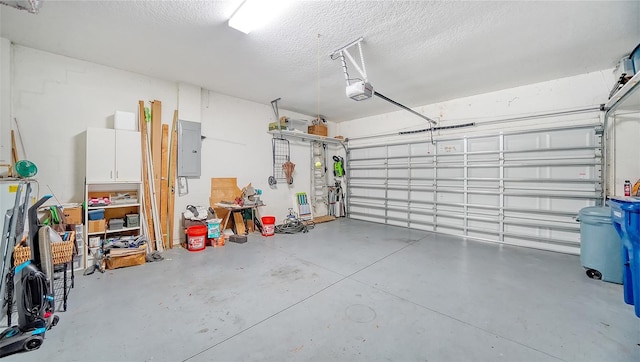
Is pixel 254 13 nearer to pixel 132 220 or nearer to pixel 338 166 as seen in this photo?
pixel 132 220

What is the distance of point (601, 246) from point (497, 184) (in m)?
2.01

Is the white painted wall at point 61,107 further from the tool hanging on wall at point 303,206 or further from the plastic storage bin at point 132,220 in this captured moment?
the tool hanging on wall at point 303,206

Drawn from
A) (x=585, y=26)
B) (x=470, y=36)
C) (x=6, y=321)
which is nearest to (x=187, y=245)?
(x=6, y=321)

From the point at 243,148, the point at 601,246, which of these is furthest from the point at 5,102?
the point at 601,246

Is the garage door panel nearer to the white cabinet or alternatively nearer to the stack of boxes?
the white cabinet

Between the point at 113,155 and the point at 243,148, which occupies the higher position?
the point at 243,148

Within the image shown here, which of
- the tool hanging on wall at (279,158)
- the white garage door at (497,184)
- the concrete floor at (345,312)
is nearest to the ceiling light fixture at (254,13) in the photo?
the concrete floor at (345,312)

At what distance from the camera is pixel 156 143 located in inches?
168

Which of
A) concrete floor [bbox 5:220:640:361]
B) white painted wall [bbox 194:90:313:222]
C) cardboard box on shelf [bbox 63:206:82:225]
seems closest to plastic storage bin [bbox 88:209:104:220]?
cardboard box on shelf [bbox 63:206:82:225]

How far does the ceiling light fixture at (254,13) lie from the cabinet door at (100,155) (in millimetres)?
2530

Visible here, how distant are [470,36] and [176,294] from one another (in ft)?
14.8

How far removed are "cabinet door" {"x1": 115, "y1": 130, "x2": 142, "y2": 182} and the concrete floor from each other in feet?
4.52

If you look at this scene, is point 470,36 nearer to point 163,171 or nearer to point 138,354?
point 138,354

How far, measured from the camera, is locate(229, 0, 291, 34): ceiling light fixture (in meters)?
2.39
